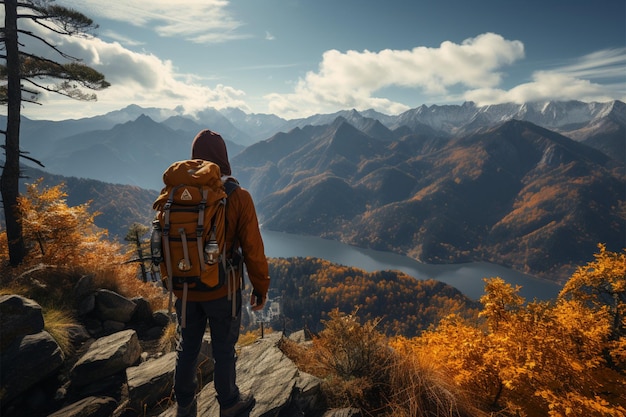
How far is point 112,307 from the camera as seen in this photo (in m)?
8.53

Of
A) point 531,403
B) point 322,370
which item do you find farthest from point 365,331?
point 531,403

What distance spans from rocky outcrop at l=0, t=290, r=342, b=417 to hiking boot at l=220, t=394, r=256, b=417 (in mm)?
129

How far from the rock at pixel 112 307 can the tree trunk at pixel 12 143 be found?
20.5ft

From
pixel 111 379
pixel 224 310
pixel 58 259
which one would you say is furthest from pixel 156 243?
pixel 58 259

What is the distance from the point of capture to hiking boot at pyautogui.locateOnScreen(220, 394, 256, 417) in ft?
13.9

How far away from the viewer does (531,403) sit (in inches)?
252

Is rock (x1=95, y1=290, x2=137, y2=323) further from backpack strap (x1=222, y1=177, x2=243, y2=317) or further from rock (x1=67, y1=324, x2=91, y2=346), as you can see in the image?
backpack strap (x1=222, y1=177, x2=243, y2=317)

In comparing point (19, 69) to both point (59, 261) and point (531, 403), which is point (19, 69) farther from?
point (531, 403)

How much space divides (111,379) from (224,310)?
14.0 feet

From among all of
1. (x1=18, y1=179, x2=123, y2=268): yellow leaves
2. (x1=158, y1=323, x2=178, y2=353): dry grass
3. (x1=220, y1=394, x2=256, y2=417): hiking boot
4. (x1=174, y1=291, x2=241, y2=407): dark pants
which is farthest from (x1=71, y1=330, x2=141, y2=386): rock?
(x1=18, y1=179, x2=123, y2=268): yellow leaves

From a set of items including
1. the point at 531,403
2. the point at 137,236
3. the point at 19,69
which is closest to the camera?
the point at 531,403

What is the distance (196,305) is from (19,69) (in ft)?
43.4

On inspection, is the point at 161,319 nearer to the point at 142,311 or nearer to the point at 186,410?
the point at 142,311

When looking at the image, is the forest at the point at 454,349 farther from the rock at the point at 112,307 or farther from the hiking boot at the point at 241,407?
the hiking boot at the point at 241,407
